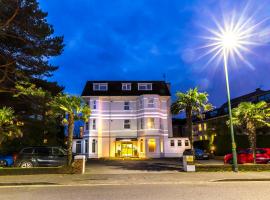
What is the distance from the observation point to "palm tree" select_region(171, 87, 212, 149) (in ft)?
79.0

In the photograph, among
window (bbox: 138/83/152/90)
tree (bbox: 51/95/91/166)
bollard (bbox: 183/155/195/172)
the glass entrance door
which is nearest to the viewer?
bollard (bbox: 183/155/195/172)

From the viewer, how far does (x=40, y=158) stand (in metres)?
23.1

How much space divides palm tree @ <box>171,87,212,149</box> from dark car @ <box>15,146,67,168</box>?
401 inches

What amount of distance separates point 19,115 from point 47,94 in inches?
320

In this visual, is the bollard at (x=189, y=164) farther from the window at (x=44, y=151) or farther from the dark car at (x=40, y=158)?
the window at (x=44, y=151)

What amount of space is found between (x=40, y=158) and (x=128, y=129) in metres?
26.8

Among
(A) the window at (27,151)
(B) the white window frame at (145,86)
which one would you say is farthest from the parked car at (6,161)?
(B) the white window frame at (145,86)

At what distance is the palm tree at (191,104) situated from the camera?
24094 millimetres

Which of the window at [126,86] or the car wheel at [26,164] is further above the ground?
the window at [126,86]

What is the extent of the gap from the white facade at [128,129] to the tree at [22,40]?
22.5 meters

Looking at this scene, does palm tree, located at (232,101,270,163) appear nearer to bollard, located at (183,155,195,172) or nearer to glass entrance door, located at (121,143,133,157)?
bollard, located at (183,155,195,172)

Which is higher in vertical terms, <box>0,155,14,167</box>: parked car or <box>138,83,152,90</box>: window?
<box>138,83,152,90</box>: window

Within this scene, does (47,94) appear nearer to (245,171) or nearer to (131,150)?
(245,171)

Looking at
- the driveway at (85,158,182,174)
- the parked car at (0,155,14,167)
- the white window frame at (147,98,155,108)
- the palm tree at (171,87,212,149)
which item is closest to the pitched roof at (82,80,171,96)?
the white window frame at (147,98,155,108)
